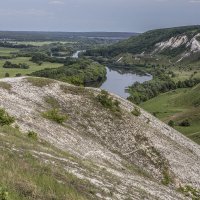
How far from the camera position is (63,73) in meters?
194

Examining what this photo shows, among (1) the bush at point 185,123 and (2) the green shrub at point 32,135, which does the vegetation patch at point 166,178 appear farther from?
(1) the bush at point 185,123

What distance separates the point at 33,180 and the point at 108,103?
30871mm

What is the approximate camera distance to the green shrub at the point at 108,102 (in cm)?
4905

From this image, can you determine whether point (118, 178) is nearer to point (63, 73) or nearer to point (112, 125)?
point (112, 125)

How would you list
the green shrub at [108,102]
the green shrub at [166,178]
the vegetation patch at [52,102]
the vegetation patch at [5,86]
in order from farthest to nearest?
the green shrub at [108,102]
the vegetation patch at [5,86]
the vegetation patch at [52,102]
the green shrub at [166,178]

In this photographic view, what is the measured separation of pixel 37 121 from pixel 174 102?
134 metres

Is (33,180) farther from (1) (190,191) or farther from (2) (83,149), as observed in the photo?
(1) (190,191)

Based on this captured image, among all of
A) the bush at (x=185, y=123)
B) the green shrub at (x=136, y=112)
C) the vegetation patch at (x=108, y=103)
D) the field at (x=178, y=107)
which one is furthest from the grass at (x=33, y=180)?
the bush at (x=185, y=123)

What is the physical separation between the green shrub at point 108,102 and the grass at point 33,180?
24.3 m

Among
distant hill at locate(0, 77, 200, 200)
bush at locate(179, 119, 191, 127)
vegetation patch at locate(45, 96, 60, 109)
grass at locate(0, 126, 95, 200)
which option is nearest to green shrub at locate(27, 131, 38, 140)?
distant hill at locate(0, 77, 200, 200)

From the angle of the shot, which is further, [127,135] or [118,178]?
[127,135]

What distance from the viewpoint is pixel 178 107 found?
160m

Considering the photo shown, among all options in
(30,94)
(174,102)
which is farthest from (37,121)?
(174,102)

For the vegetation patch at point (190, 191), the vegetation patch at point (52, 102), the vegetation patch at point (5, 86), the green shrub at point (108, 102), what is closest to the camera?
the vegetation patch at point (190, 191)
